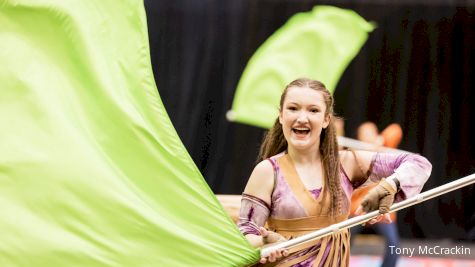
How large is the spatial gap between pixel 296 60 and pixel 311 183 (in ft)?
7.06

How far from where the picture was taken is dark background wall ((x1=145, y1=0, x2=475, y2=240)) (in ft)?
14.5

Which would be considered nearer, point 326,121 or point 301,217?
point 301,217

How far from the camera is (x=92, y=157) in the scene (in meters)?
2.53

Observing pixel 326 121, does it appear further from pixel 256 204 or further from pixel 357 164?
pixel 256 204

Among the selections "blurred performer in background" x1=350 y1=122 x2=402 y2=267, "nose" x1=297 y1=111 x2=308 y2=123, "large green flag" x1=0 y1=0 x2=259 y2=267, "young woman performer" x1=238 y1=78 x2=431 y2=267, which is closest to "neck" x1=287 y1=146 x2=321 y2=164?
"young woman performer" x1=238 y1=78 x2=431 y2=267

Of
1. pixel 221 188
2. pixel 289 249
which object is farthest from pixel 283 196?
pixel 221 188

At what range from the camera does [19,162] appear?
8.20ft

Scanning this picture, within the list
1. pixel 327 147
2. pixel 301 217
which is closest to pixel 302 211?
pixel 301 217

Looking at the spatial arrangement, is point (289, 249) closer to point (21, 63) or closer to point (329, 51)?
point (21, 63)

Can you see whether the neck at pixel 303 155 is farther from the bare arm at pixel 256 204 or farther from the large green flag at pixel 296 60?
the large green flag at pixel 296 60

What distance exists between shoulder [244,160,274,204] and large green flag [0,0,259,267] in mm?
124

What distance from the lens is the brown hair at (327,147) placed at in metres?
2.54

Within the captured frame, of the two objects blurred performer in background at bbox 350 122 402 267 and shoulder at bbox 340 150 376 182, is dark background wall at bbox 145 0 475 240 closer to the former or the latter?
blurred performer in background at bbox 350 122 402 267

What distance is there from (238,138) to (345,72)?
2.18 feet
